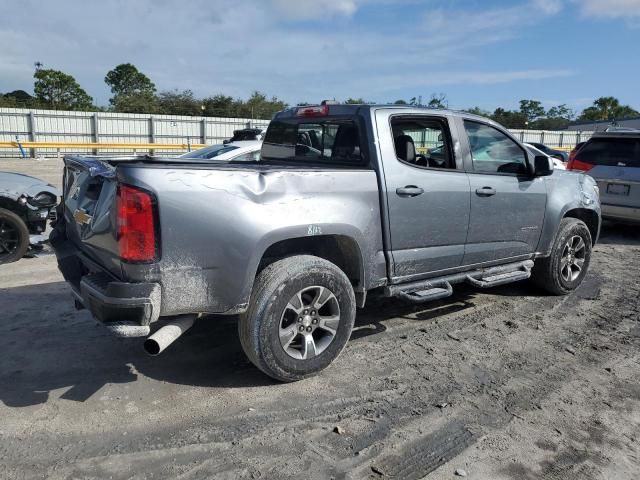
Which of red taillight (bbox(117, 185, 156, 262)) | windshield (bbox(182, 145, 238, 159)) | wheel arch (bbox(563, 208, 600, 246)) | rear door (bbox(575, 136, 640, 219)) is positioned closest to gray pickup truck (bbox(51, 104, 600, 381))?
red taillight (bbox(117, 185, 156, 262))

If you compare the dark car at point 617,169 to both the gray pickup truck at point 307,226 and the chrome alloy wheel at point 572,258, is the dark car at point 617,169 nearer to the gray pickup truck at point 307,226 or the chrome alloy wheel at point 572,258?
the chrome alloy wheel at point 572,258

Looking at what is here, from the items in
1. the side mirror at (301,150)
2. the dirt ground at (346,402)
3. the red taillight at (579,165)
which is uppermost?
the side mirror at (301,150)

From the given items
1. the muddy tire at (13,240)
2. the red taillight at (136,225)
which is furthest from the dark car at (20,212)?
the red taillight at (136,225)

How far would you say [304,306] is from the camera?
3783 millimetres

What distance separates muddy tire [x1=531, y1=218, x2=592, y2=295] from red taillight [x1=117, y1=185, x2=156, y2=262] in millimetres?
4312

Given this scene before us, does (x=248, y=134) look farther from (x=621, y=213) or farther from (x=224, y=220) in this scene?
(x=224, y=220)

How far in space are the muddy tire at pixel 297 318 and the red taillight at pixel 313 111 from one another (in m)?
1.50

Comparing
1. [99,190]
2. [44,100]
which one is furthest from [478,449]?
[44,100]

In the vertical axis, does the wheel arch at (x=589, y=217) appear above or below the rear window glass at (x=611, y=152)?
below

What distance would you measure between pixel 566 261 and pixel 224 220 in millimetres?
4257

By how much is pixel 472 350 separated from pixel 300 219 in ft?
6.38

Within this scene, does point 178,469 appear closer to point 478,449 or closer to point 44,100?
point 478,449

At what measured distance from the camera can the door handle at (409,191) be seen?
420 cm

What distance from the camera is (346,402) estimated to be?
3582 millimetres
